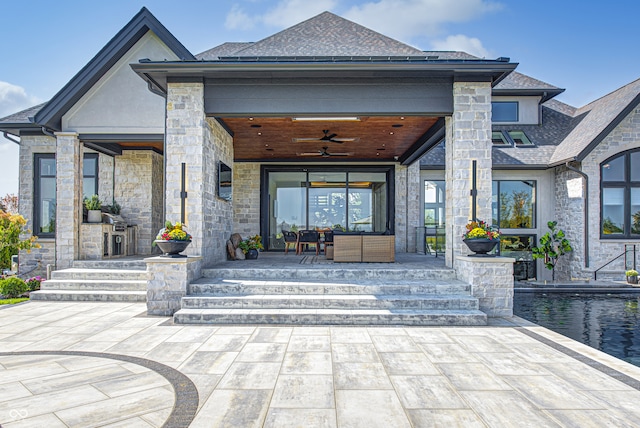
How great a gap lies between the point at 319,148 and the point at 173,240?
5783 millimetres

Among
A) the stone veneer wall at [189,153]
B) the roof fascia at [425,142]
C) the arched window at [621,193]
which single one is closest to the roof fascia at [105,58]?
the stone veneer wall at [189,153]

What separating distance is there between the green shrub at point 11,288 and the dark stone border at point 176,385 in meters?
4.22

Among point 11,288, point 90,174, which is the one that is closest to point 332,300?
point 11,288

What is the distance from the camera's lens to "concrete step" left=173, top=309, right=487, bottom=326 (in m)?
5.71

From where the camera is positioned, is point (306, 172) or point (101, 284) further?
point (306, 172)

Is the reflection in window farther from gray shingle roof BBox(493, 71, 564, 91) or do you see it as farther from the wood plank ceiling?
gray shingle roof BBox(493, 71, 564, 91)

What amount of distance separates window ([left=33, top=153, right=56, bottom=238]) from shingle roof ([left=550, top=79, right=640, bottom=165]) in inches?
549

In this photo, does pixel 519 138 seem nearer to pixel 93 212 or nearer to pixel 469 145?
pixel 469 145

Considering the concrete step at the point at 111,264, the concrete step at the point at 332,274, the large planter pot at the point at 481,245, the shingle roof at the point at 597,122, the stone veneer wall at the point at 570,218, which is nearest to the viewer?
the large planter pot at the point at 481,245

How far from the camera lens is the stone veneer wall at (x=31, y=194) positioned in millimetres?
9977

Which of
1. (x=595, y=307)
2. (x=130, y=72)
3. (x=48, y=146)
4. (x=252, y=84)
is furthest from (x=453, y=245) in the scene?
(x=48, y=146)

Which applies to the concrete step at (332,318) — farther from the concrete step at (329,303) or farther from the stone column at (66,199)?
the stone column at (66,199)

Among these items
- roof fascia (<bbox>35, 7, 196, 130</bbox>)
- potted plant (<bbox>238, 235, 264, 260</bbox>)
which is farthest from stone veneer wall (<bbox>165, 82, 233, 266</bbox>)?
roof fascia (<bbox>35, 7, 196, 130</bbox>)

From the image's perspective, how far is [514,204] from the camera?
13086mm
